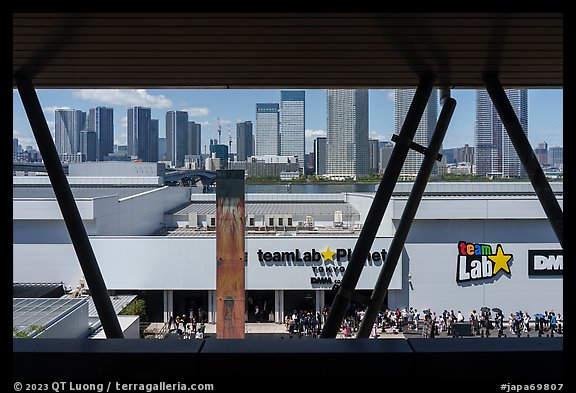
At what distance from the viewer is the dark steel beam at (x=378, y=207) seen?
307 centimetres

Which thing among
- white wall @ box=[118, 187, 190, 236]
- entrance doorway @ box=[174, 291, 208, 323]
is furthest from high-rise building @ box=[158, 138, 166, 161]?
white wall @ box=[118, 187, 190, 236]

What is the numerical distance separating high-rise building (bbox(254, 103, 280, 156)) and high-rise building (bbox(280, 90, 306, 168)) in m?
0.04

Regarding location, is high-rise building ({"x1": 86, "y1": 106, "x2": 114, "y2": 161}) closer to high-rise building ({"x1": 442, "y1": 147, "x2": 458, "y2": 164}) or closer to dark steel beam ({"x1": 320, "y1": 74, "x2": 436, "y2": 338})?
dark steel beam ({"x1": 320, "y1": 74, "x2": 436, "y2": 338})

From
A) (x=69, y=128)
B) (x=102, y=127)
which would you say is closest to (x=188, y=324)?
(x=102, y=127)

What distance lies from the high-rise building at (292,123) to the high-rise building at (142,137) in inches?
56.5

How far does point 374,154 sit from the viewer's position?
393 cm

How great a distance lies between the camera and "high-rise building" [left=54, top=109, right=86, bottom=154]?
11.9 feet

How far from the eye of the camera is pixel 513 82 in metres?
3.33

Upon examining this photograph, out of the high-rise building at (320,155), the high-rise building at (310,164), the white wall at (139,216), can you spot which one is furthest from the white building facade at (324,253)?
the high-rise building at (310,164)

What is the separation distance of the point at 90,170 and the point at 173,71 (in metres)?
7.40
